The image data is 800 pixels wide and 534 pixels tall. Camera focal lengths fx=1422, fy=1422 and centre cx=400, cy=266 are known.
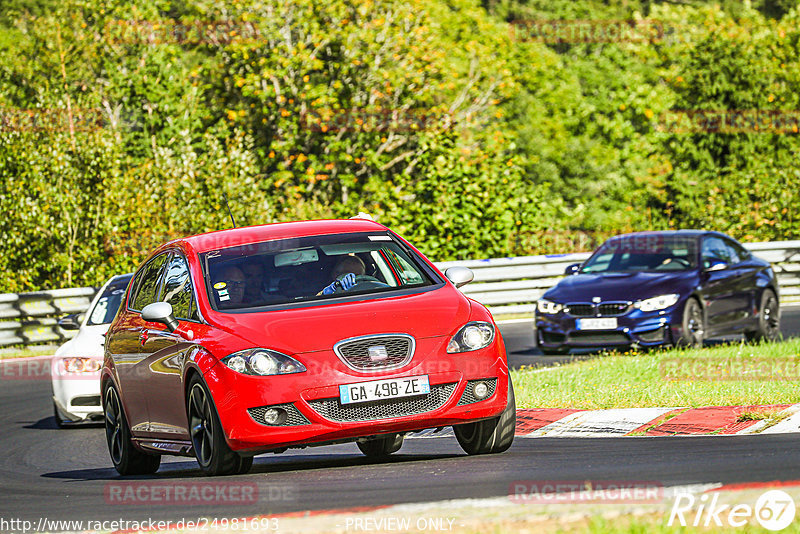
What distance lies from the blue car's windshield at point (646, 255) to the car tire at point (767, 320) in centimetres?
127

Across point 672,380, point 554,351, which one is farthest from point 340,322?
point 554,351

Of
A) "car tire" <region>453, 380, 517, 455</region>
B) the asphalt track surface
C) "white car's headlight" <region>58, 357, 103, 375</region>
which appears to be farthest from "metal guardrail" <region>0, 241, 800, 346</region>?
"car tire" <region>453, 380, 517, 455</region>

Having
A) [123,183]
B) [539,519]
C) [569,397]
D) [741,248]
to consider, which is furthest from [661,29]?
[539,519]

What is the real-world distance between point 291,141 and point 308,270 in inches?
1062

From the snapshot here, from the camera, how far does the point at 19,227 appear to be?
84.5ft

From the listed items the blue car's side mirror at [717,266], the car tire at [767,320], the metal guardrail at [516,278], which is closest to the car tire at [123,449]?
the blue car's side mirror at [717,266]

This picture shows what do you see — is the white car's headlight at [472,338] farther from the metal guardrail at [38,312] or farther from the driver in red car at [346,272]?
the metal guardrail at [38,312]

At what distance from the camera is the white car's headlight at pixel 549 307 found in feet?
55.9

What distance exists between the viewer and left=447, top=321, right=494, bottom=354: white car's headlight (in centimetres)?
837

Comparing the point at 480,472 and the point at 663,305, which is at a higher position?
the point at 480,472

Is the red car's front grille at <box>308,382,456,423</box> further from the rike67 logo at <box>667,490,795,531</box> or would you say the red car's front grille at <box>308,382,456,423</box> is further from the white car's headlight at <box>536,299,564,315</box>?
the white car's headlight at <box>536,299,564,315</box>

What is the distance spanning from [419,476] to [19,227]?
19.3 metres

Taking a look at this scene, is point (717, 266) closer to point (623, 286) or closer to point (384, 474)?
point (623, 286)

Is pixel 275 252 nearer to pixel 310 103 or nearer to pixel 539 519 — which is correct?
pixel 539 519
